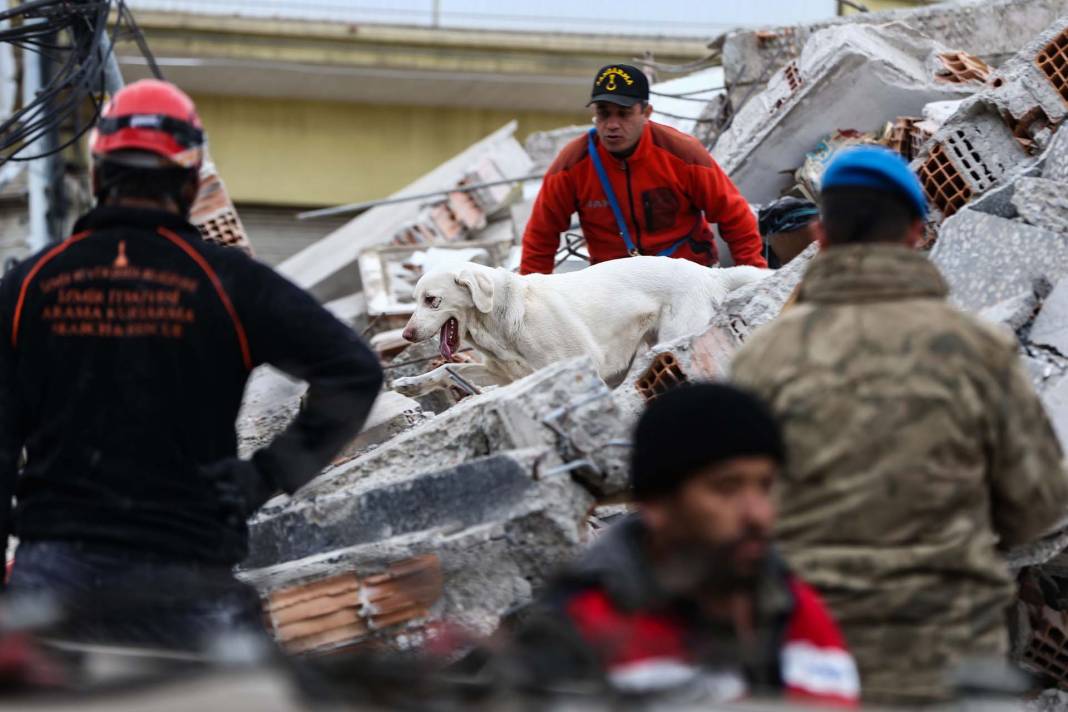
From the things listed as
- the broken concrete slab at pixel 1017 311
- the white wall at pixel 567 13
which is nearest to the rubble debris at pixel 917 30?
the broken concrete slab at pixel 1017 311

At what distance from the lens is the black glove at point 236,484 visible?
3.57m

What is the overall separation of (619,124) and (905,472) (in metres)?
4.86

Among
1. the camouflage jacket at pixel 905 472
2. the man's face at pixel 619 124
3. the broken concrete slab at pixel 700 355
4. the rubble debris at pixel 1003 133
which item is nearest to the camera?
the camouflage jacket at pixel 905 472

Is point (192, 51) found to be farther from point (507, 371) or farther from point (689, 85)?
point (507, 371)

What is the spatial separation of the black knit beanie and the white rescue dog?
15.6 ft

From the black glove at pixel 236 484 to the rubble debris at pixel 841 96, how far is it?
642 centimetres

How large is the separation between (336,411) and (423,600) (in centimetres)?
131

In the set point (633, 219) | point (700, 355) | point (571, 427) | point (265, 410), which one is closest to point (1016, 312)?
point (700, 355)

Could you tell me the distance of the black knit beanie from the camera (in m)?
2.75

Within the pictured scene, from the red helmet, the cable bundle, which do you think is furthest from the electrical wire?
the red helmet

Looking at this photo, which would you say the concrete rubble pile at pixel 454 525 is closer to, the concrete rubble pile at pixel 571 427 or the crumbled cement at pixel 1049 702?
the concrete rubble pile at pixel 571 427

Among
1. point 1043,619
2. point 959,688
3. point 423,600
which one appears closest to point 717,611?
point 959,688

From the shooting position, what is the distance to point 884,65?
9461 mm

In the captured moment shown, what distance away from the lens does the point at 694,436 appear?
9.02 ft
